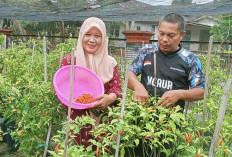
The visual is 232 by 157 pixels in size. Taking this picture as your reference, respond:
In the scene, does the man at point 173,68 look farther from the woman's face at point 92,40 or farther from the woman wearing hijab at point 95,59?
the woman's face at point 92,40

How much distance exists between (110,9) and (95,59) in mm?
3714

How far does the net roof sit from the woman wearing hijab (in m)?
2.72

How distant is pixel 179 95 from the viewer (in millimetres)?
1723

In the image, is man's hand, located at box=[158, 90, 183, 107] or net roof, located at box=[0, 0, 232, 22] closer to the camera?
man's hand, located at box=[158, 90, 183, 107]

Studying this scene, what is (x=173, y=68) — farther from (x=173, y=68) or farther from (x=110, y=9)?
(x=110, y=9)

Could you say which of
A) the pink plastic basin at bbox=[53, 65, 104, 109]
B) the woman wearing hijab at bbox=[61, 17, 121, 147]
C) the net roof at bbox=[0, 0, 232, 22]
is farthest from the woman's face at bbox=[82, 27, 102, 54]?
the net roof at bbox=[0, 0, 232, 22]

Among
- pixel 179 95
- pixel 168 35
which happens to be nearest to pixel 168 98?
pixel 179 95

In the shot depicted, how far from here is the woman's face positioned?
85.1 inches

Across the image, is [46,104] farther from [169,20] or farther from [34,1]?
[34,1]

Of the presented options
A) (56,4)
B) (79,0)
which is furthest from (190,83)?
(56,4)

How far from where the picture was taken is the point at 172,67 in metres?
1.87

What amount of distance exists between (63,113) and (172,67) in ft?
3.69

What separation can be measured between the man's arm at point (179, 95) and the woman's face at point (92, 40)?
756 millimetres

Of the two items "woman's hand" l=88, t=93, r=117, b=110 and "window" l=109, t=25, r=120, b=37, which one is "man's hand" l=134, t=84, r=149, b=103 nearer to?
"woman's hand" l=88, t=93, r=117, b=110
